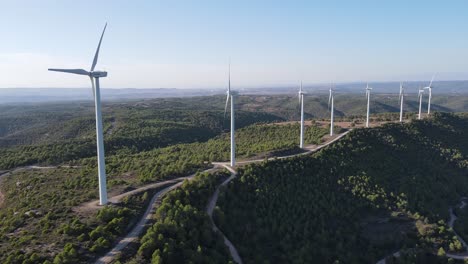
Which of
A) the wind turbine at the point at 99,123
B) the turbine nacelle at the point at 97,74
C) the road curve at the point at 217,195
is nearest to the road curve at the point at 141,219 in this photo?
the wind turbine at the point at 99,123

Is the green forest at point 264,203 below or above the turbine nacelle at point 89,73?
below

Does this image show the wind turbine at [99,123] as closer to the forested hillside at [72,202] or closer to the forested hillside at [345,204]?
the forested hillside at [72,202]

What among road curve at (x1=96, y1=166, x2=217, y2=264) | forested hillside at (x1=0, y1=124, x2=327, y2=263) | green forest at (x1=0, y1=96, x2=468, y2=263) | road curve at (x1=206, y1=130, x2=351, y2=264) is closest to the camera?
road curve at (x1=96, y1=166, x2=217, y2=264)

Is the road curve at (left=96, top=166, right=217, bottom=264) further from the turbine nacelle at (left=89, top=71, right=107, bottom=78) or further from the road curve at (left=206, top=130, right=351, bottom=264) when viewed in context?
the turbine nacelle at (left=89, top=71, right=107, bottom=78)

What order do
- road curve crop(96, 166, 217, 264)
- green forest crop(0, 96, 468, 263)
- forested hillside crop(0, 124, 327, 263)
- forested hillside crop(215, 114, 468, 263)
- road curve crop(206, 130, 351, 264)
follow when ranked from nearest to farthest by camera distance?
road curve crop(96, 166, 217, 264), forested hillside crop(0, 124, 327, 263), green forest crop(0, 96, 468, 263), road curve crop(206, 130, 351, 264), forested hillside crop(215, 114, 468, 263)

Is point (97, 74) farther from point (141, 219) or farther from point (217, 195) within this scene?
point (217, 195)

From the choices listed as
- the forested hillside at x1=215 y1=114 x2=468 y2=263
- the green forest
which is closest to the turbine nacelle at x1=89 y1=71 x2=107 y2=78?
the green forest

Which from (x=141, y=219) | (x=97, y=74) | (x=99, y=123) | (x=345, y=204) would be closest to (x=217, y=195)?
(x=141, y=219)

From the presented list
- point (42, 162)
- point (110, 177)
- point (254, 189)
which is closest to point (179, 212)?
point (254, 189)

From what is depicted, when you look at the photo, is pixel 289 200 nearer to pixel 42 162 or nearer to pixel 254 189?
pixel 254 189
